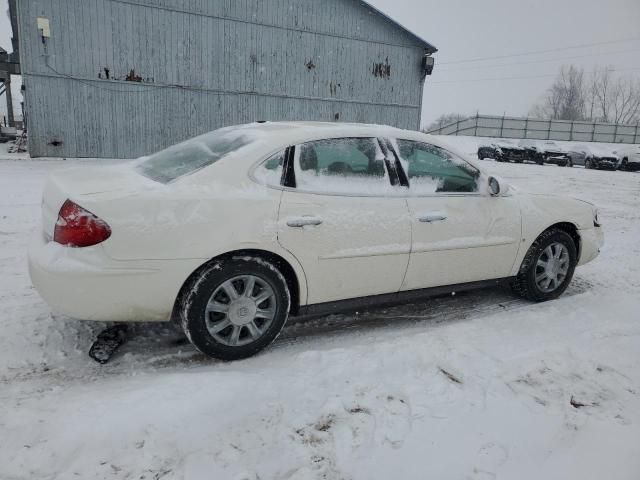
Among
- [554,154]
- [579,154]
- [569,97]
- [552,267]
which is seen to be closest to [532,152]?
[554,154]

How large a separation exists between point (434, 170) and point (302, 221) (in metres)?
1.30

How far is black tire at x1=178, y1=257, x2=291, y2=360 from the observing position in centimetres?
297

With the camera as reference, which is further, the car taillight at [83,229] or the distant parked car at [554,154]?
the distant parked car at [554,154]

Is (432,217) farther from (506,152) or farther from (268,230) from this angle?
(506,152)

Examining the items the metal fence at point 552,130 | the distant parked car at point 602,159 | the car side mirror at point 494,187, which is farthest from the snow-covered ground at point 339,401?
the metal fence at point 552,130

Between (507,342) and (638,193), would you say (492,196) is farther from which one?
(638,193)

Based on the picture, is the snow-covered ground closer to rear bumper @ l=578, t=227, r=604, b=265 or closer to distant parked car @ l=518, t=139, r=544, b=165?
rear bumper @ l=578, t=227, r=604, b=265

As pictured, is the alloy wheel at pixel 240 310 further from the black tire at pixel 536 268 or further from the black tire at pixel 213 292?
the black tire at pixel 536 268

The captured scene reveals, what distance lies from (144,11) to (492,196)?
14524mm

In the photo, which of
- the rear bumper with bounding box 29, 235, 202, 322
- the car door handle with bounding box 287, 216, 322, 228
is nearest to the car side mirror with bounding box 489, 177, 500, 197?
the car door handle with bounding box 287, 216, 322, 228

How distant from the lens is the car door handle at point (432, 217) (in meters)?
3.66

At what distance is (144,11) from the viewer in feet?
49.1

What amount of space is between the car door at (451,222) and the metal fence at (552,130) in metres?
37.9

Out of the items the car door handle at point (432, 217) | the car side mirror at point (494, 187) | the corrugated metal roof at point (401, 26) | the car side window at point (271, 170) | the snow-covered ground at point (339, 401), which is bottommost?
the snow-covered ground at point (339, 401)
